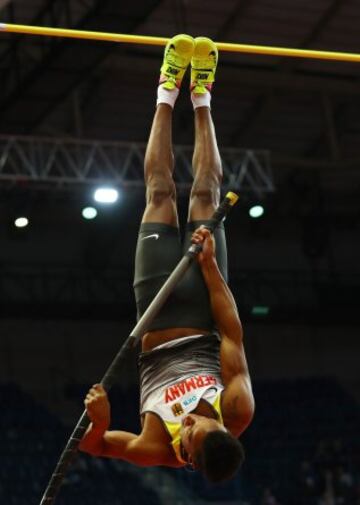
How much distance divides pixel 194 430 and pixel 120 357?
1.78 feet

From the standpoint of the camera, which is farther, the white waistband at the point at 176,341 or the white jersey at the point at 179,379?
the white waistband at the point at 176,341

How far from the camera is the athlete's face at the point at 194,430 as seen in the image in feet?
17.4

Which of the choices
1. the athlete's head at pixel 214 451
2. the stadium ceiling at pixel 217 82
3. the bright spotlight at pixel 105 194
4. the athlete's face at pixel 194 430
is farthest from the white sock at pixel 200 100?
the bright spotlight at pixel 105 194

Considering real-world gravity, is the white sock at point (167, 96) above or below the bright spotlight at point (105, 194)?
below

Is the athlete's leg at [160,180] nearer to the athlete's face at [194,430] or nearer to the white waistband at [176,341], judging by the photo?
the white waistband at [176,341]

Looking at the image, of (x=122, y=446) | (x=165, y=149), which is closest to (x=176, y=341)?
(x=122, y=446)

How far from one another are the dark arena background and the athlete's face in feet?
28.7

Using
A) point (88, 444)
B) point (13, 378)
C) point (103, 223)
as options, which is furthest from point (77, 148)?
point (88, 444)

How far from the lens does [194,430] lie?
17.6ft

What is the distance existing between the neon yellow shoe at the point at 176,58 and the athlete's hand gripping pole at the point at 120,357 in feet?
3.60

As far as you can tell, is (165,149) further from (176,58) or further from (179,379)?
(179,379)

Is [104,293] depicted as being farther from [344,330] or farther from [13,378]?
[344,330]

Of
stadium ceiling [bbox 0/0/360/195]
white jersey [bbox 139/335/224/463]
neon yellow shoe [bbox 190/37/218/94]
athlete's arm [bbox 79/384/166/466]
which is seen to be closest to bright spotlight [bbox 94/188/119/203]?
stadium ceiling [bbox 0/0/360/195]

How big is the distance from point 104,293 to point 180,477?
4.41 metres
